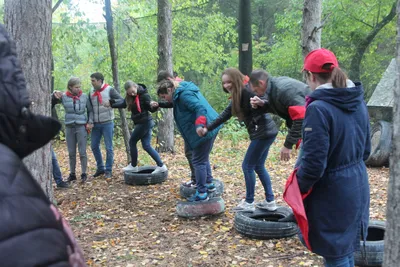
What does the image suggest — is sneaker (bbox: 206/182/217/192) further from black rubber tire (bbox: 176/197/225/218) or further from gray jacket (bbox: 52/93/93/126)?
gray jacket (bbox: 52/93/93/126)

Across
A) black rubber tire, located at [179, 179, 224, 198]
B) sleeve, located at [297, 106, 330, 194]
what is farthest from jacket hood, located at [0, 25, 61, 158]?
black rubber tire, located at [179, 179, 224, 198]

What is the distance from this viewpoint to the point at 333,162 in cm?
306

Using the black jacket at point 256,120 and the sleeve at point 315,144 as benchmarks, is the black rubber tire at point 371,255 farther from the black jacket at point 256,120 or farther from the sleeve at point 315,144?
the black jacket at point 256,120

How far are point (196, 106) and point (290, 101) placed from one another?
5.91 feet

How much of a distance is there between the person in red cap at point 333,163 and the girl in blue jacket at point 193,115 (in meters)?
2.90

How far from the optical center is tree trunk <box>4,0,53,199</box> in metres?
4.39

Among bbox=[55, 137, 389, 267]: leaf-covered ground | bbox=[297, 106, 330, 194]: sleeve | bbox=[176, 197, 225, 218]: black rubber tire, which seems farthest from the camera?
bbox=[176, 197, 225, 218]: black rubber tire

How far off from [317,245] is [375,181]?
556 centimetres

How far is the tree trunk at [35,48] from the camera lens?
4.39m

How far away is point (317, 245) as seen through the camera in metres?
3.11

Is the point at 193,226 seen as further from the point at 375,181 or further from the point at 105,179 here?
the point at 375,181

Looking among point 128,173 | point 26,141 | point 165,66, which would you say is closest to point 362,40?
point 165,66

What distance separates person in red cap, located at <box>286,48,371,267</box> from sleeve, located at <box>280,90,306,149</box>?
1.19m

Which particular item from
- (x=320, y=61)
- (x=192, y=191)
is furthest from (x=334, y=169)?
(x=192, y=191)
